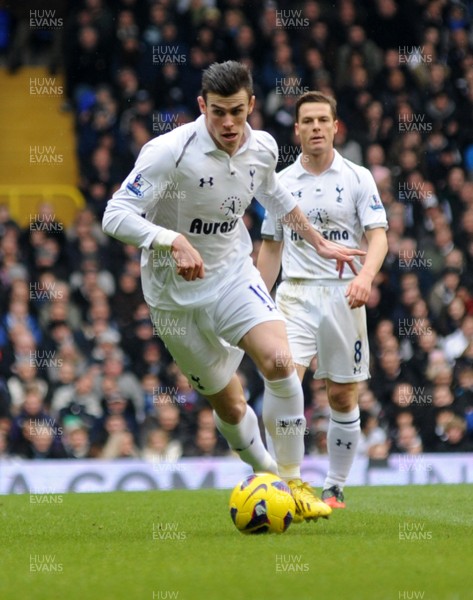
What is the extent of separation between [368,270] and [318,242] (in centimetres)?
40

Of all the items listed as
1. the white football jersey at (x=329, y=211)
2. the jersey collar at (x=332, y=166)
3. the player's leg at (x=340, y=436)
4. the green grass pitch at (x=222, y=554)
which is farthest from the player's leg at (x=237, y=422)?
the jersey collar at (x=332, y=166)

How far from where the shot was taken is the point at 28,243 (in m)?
15.9

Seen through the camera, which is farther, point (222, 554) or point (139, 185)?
point (139, 185)

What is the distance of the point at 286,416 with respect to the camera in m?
7.94

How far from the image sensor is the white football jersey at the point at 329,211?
9469mm

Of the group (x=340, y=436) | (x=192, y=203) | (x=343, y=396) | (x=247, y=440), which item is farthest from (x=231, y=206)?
(x=340, y=436)

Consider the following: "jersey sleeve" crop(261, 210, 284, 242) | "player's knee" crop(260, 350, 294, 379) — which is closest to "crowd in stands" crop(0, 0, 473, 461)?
"jersey sleeve" crop(261, 210, 284, 242)

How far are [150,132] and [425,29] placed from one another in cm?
400

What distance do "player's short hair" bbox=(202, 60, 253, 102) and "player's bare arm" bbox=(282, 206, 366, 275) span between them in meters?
1.09

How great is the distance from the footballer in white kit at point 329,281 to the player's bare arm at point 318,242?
36.1 inches

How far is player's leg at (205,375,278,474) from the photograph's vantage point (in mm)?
8336

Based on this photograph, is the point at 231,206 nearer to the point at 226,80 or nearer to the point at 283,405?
the point at 226,80

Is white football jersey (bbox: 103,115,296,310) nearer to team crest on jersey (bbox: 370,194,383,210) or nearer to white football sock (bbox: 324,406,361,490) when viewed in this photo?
team crest on jersey (bbox: 370,194,383,210)

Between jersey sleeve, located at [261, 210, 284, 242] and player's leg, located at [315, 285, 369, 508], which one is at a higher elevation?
jersey sleeve, located at [261, 210, 284, 242]
